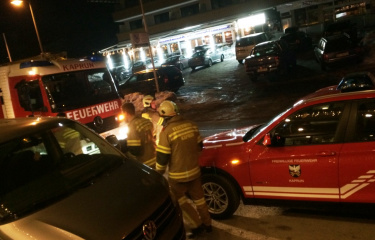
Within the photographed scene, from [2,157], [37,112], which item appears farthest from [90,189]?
[37,112]

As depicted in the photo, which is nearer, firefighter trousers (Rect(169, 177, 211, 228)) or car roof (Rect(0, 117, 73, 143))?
car roof (Rect(0, 117, 73, 143))

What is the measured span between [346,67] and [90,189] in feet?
53.8

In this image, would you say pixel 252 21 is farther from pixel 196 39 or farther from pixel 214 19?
pixel 196 39

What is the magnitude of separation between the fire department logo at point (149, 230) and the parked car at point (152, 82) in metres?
15.9

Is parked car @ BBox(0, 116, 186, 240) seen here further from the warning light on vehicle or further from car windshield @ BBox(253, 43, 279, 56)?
car windshield @ BBox(253, 43, 279, 56)

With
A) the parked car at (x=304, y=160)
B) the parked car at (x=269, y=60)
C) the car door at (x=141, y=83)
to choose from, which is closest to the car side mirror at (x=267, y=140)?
the parked car at (x=304, y=160)

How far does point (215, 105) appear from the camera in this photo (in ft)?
47.8

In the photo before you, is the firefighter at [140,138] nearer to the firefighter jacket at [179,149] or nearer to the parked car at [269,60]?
the firefighter jacket at [179,149]

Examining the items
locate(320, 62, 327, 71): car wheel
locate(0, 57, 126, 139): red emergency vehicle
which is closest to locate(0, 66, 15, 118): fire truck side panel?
locate(0, 57, 126, 139): red emergency vehicle

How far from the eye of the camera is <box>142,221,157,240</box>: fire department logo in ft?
9.23

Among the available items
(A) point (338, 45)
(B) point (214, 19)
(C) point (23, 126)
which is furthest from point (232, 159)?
(B) point (214, 19)

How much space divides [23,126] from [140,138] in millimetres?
1601

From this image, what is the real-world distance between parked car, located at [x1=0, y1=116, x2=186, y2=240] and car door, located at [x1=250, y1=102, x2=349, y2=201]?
1349mm

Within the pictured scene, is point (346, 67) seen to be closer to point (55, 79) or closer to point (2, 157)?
point (55, 79)
